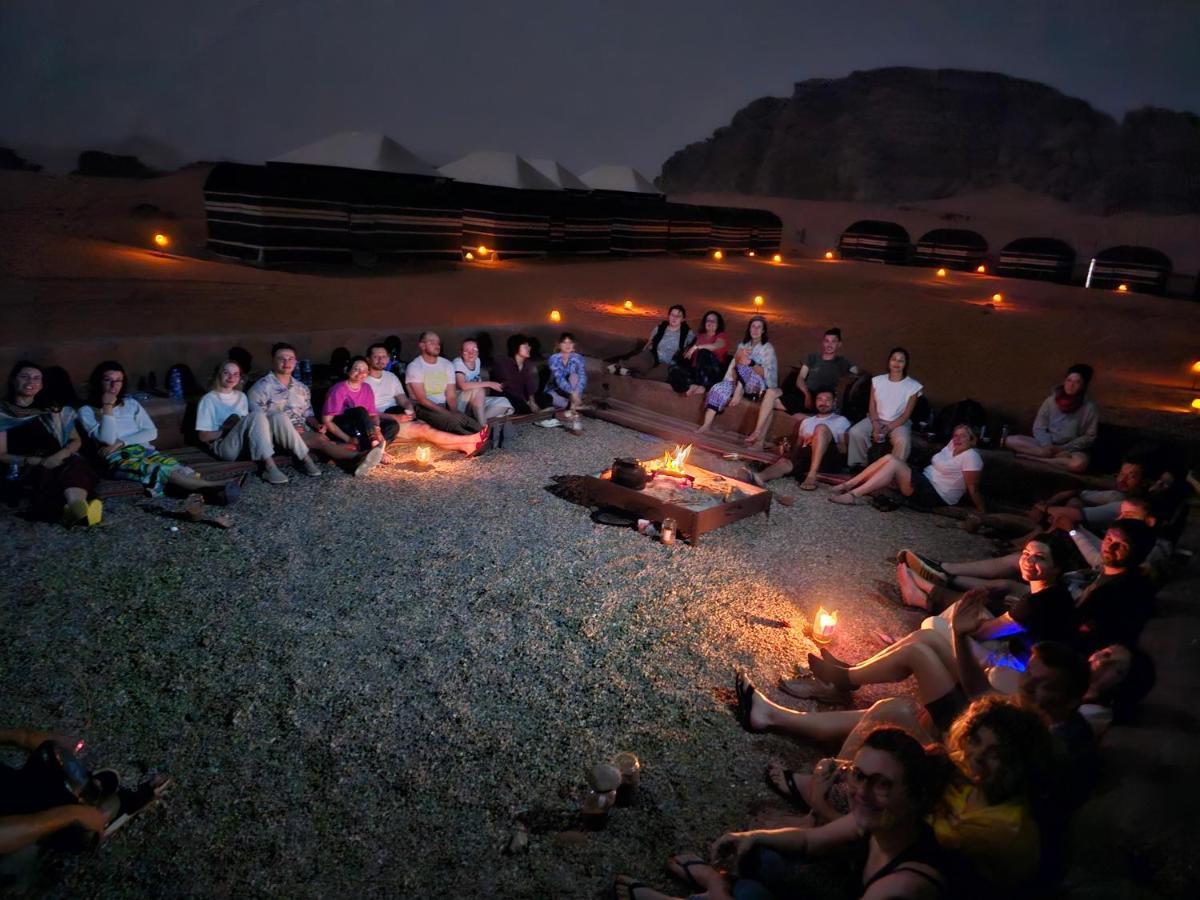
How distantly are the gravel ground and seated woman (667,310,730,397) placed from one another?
3.04 meters

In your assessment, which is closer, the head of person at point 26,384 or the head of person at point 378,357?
the head of person at point 26,384

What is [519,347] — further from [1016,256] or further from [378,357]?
[1016,256]

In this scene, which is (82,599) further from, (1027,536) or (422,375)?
(1027,536)

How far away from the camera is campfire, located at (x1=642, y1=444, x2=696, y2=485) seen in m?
6.60

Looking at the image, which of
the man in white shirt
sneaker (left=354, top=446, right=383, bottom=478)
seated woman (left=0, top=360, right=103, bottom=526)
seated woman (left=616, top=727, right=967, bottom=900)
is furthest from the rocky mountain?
seated woman (left=0, top=360, right=103, bottom=526)

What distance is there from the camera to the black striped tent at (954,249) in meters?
24.9

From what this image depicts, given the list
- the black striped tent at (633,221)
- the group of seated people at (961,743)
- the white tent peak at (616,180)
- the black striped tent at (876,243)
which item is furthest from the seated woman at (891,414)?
the white tent peak at (616,180)

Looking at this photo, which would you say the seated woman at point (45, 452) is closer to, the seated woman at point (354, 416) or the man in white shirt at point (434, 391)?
the seated woman at point (354, 416)

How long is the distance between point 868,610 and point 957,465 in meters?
2.50

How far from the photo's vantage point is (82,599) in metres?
4.36

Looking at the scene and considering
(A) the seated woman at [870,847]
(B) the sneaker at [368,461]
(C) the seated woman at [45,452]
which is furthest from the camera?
(B) the sneaker at [368,461]

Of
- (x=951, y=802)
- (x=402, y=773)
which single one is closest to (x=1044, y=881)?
(x=951, y=802)

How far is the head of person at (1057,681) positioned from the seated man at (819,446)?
467cm

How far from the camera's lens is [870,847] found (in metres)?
2.44
